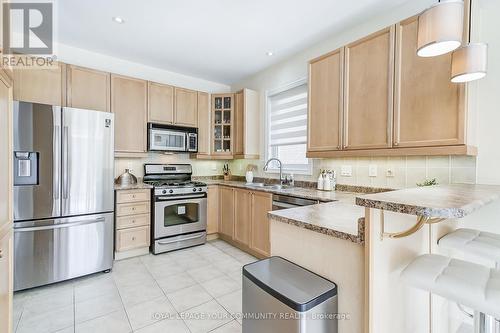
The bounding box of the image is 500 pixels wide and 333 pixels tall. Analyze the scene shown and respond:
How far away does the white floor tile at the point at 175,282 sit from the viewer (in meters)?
2.29

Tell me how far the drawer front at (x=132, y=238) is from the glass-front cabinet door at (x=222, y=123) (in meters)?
1.68

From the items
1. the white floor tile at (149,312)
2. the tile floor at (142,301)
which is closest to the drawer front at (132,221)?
the tile floor at (142,301)

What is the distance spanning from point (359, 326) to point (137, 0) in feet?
9.66

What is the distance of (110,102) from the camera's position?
3.07 m

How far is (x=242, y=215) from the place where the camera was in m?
3.22

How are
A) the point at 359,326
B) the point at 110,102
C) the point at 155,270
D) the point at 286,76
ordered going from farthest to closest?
1. the point at 286,76
2. the point at 110,102
3. the point at 155,270
4. the point at 359,326

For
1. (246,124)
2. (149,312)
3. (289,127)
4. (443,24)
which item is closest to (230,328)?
(149,312)

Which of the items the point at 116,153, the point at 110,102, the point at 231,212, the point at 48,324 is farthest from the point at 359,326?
the point at 110,102

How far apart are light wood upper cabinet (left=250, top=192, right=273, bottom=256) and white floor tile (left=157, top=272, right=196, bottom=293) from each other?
0.88 meters

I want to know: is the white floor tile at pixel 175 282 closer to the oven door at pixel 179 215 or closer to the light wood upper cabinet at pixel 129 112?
the oven door at pixel 179 215

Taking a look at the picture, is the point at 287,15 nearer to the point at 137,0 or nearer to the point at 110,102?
the point at 137,0

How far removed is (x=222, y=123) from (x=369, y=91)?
2.46m

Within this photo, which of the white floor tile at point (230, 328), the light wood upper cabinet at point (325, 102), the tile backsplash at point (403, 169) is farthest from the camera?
the light wood upper cabinet at point (325, 102)

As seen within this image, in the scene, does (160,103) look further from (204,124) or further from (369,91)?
(369,91)
